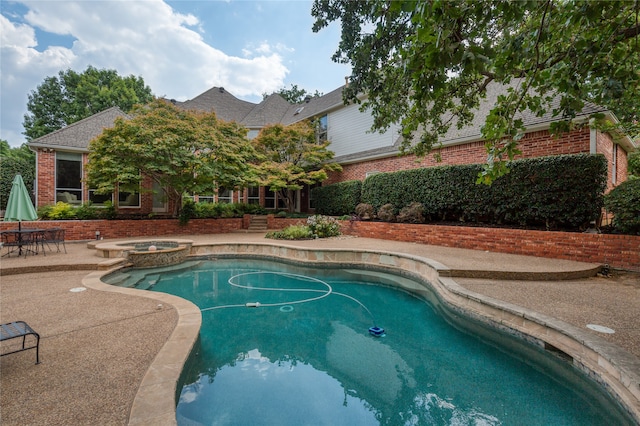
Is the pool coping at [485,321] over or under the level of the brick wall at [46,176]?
under

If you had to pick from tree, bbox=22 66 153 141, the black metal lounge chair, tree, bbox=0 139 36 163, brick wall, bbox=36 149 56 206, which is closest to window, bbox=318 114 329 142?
brick wall, bbox=36 149 56 206

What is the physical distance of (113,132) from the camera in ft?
37.9

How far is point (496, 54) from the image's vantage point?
2725mm

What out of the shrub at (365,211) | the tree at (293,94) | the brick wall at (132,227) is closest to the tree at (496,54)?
the shrub at (365,211)

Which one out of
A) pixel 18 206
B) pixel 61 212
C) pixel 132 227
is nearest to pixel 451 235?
pixel 18 206

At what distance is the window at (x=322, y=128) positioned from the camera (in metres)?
18.2

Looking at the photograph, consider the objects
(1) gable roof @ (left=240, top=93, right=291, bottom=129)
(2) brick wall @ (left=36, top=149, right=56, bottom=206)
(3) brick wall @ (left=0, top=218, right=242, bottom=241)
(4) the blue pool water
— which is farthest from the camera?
(1) gable roof @ (left=240, top=93, right=291, bottom=129)

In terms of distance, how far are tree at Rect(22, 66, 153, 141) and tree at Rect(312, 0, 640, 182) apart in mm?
30460

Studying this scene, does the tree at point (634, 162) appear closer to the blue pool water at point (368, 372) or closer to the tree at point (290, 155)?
the tree at point (290, 155)

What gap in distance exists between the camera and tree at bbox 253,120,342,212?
15.4 m

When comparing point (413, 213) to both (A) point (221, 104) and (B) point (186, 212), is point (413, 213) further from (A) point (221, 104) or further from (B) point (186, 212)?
(A) point (221, 104)

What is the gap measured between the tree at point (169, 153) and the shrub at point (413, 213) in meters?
7.60

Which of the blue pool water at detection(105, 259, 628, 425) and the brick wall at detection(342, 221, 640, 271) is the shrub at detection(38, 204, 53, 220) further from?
the brick wall at detection(342, 221, 640, 271)

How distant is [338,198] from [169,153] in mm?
8315
